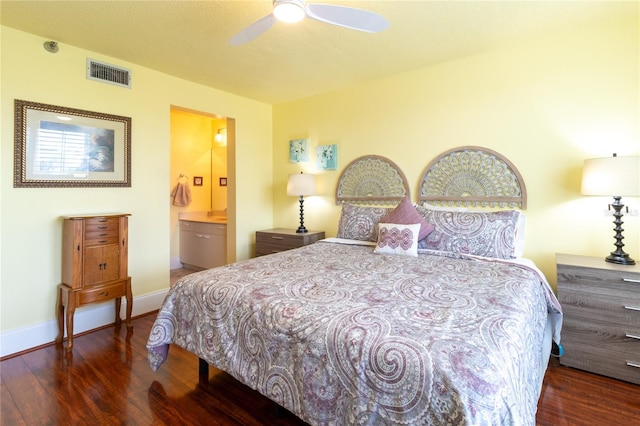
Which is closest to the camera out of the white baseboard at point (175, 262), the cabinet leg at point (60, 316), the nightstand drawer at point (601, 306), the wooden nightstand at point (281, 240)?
the nightstand drawer at point (601, 306)

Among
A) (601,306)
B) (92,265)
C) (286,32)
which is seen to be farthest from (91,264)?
(601,306)

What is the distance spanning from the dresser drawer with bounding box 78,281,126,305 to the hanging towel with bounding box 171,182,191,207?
230 cm

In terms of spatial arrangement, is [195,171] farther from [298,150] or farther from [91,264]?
[91,264]

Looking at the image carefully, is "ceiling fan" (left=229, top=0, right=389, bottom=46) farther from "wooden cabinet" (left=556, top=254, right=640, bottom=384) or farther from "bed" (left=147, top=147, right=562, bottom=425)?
"wooden cabinet" (left=556, top=254, right=640, bottom=384)

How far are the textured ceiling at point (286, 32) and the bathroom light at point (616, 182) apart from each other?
1.05 metres

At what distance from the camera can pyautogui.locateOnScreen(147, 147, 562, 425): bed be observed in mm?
1007

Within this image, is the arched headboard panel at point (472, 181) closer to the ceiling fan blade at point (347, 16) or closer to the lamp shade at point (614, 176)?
the lamp shade at point (614, 176)

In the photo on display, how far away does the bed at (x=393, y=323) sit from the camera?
1.01 m

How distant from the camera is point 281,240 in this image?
3.71 meters

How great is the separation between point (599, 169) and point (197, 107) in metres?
3.62

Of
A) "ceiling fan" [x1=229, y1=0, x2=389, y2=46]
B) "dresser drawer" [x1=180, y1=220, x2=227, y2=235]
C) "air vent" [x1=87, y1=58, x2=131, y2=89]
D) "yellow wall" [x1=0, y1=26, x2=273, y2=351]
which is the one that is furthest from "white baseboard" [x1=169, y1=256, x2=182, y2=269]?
"ceiling fan" [x1=229, y1=0, x2=389, y2=46]

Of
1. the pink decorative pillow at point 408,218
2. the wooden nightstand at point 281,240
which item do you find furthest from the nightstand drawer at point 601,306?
the wooden nightstand at point 281,240

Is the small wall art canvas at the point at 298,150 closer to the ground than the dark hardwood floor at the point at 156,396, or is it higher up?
higher up

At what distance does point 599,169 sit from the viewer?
2.12m
